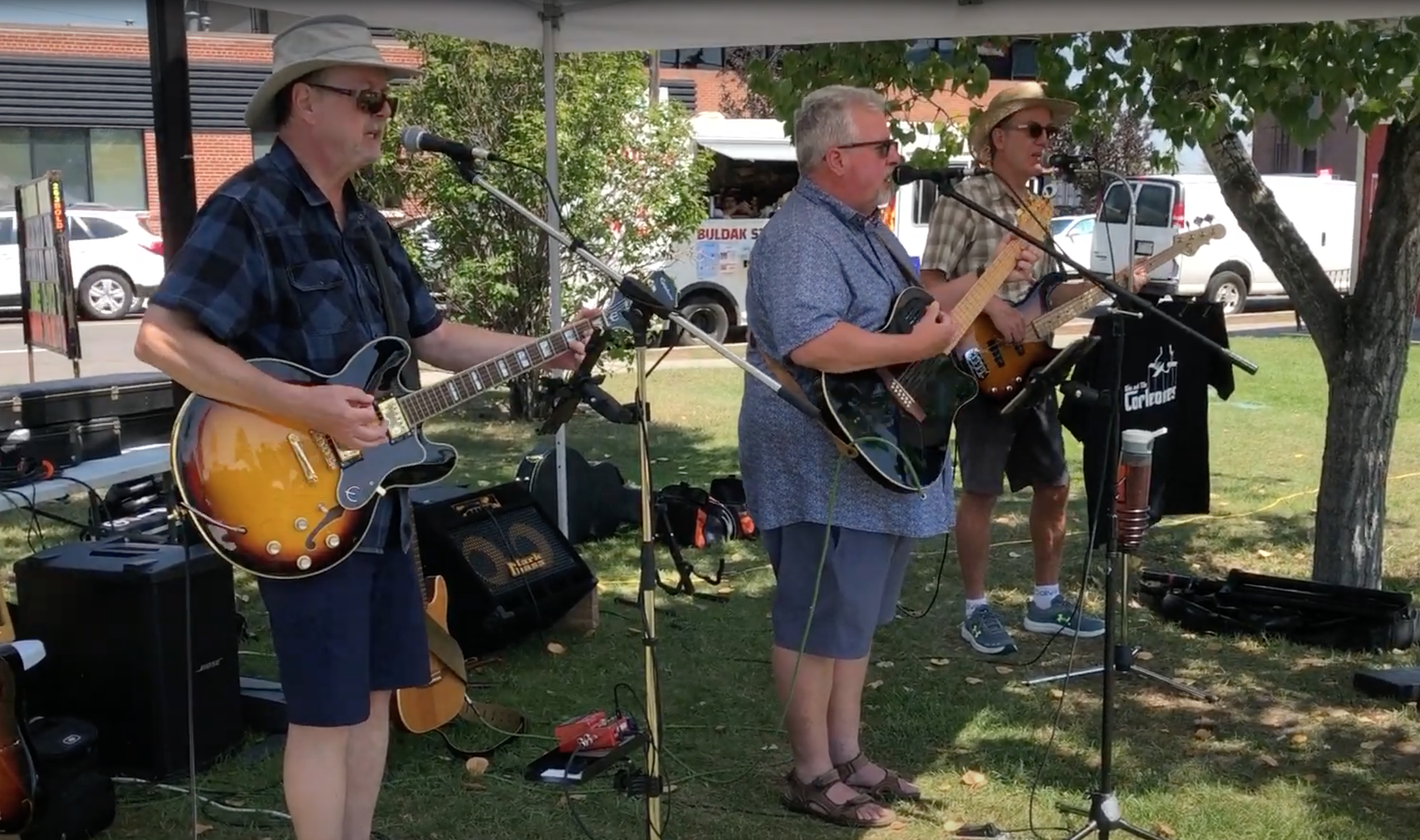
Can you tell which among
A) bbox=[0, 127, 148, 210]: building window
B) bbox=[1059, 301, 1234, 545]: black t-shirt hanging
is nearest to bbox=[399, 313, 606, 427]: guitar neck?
bbox=[1059, 301, 1234, 545]: black t-shirt hanging

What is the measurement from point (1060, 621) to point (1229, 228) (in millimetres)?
15976

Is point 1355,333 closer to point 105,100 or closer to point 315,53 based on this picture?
point 315,53

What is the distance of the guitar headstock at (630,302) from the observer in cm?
265

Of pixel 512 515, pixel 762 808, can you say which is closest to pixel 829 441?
pixel 762 808

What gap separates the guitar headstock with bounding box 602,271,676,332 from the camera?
8.71 ft

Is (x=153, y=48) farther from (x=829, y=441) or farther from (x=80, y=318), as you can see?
(x=80, y=318)

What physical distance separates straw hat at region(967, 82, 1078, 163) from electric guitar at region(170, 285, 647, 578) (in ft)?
7.91

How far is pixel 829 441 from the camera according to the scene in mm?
3379

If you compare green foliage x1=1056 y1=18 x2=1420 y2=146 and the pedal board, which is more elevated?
green foliage x1=1056 y1=18 x2=1420 y2=146

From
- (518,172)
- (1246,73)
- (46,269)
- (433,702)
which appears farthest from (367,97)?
(518,172)

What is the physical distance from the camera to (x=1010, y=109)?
461 centimetres

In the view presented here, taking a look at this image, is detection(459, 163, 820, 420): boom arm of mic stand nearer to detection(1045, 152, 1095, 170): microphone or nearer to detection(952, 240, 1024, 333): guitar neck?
detection(952, 240, 1024, 333): guitar neck

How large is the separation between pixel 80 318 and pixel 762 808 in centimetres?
1683

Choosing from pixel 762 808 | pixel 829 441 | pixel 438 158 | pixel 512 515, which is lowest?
pixel 762 808
